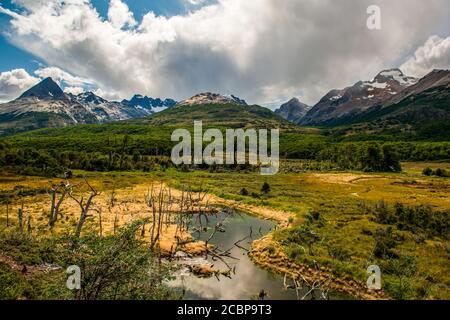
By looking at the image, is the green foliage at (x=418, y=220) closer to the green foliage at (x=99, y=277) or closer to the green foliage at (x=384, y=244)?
the green foliage at (x=384, y=244)

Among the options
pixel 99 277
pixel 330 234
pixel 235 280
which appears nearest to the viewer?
pixel 99 277

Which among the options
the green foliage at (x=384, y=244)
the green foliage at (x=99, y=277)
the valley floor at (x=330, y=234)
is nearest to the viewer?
the green foliage at (x=99, y=277)

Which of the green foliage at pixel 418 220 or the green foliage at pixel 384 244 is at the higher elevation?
the green foliage at pixel 418 220

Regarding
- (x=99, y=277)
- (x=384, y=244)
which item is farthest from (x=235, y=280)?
(x=384, y=244)

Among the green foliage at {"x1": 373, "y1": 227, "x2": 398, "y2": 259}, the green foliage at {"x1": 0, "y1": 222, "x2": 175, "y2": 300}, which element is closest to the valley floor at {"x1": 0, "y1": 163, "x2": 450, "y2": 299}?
the green foliage at {"x1": 373, "y1": 227, "x2": 398, "y2": 259}

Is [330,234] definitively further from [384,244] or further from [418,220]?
[418,220]

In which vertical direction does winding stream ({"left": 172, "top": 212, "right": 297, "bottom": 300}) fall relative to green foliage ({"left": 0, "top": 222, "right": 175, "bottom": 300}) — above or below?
below

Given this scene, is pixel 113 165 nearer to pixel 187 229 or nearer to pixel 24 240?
pixel 187 229

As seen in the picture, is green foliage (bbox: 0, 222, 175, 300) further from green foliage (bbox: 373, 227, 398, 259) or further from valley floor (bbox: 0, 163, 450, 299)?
green foliage (bbox: 373, 227, 398, 259)

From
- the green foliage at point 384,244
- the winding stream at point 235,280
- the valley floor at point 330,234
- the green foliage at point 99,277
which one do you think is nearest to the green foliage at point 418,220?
the valley floor at point 330,234

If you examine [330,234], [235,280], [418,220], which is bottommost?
[235,280]

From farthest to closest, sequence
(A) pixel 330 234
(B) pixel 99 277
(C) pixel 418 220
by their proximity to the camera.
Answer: (C) pixel 418 220, (A) pixel 330 234, (B) pixel 99 277

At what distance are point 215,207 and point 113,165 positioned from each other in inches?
3482

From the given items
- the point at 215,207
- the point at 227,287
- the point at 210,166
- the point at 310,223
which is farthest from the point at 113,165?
the point at 227,287
